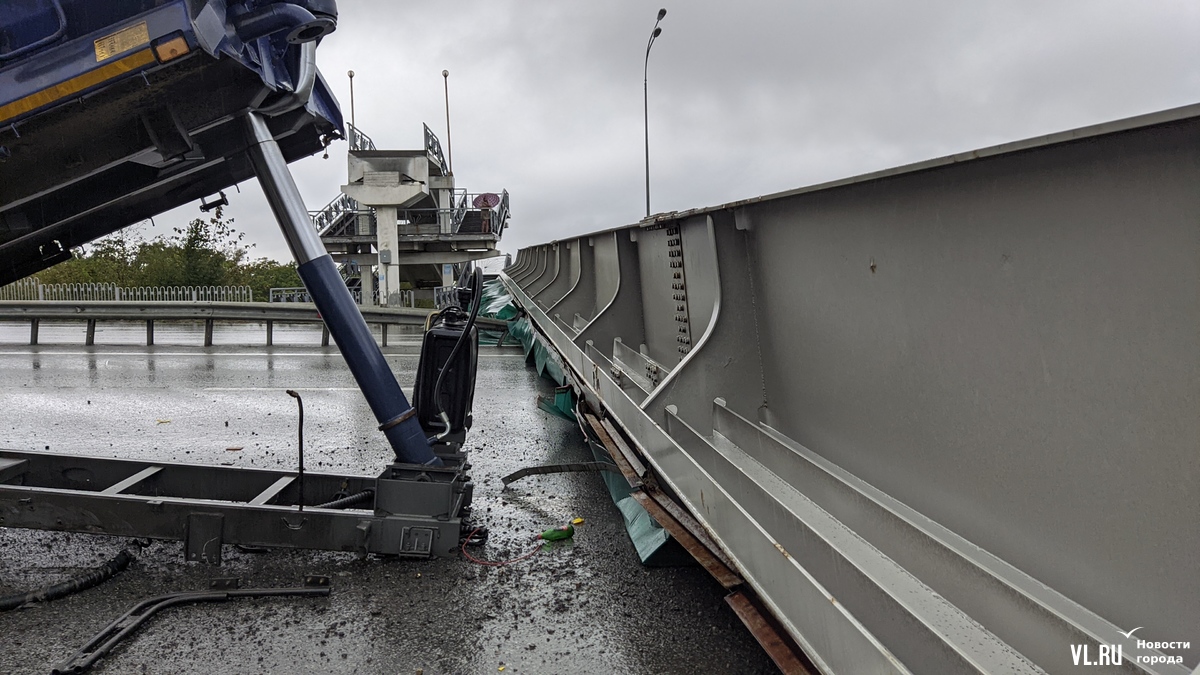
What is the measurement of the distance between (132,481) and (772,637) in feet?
10.8

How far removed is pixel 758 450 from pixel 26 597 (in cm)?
321

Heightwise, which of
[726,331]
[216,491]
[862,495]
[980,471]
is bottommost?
[216,491]

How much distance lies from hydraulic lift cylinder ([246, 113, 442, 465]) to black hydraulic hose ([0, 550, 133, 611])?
137 cm

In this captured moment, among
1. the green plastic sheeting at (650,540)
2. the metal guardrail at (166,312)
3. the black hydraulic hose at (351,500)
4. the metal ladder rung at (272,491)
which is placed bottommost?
the green plastic sheeting at (650,540)

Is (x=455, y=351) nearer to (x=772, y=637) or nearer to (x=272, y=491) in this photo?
(x=272, y=491)

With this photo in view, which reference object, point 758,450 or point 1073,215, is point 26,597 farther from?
point 1073,215

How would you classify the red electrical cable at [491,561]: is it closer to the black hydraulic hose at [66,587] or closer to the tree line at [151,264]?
the black hydraulic hose at [66,587]

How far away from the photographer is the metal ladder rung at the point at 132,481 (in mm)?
3362

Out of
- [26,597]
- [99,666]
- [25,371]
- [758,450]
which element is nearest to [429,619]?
[99,666]

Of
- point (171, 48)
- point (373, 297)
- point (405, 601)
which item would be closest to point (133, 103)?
point (171, 48)

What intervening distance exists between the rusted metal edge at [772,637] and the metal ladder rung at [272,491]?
2.44 m

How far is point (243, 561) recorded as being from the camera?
3439 mm

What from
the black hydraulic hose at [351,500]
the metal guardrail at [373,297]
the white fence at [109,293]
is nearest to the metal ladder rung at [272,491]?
the black hydraulic hose at [351,500]

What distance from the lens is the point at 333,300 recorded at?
3.41m
